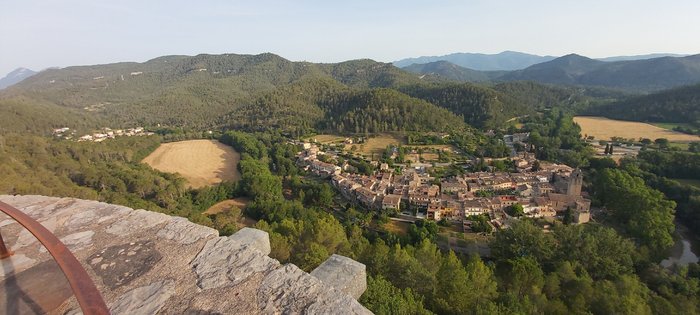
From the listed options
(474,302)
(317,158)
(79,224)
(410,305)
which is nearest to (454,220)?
(474,302)

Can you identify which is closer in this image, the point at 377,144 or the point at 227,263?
the point at 227,263

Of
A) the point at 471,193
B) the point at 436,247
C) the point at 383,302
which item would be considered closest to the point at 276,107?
the point at 471,193

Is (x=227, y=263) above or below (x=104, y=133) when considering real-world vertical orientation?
above

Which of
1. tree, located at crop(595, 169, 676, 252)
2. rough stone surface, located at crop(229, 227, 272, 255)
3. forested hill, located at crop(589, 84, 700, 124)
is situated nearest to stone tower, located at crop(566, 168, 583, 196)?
tree, located at crop(595, 169, 676, 252)

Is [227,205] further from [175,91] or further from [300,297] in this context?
[175,91]

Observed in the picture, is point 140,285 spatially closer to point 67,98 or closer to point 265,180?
point 265,180

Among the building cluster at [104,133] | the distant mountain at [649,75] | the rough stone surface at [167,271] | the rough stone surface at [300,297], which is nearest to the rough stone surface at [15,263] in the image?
the rough stone surface at [167,271]
